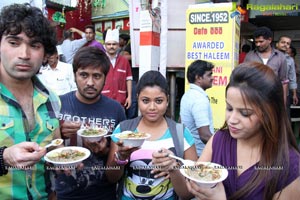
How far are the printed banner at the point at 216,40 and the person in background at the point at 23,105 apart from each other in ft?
13.6

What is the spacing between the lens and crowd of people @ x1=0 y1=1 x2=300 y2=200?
5.37 ft

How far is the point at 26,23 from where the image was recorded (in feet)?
5.65

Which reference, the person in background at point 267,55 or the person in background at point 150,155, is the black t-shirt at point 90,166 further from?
the person in background at point 267,55

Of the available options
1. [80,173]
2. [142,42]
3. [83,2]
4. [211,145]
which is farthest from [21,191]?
[83,2]

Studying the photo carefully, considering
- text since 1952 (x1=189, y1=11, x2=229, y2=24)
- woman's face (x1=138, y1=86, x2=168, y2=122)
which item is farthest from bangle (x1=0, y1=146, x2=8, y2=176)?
text since 1952 (x1=189, y1=11, x2=229, y2=24)

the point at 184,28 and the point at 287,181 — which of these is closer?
the point at 287,181

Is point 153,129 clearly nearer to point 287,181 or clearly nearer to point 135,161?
point 135,161

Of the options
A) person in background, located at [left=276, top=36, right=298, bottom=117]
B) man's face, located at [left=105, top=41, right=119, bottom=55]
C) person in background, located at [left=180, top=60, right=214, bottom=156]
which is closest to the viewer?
person in background, located at [left=180, top=60, right=214, bottom=156]

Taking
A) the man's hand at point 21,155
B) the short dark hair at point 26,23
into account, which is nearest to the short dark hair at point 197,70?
the short dark hair at point 26,23

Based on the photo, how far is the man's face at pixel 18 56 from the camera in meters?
1.66

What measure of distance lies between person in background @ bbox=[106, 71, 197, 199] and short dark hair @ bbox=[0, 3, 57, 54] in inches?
32.3

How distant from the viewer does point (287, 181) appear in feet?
5.38

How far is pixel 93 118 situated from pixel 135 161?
19.5 inches

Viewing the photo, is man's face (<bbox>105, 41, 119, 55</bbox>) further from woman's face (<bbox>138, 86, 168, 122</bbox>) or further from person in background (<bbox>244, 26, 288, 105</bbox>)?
woman's face (<bbox>138, 86, 168, 122</bbox>)
